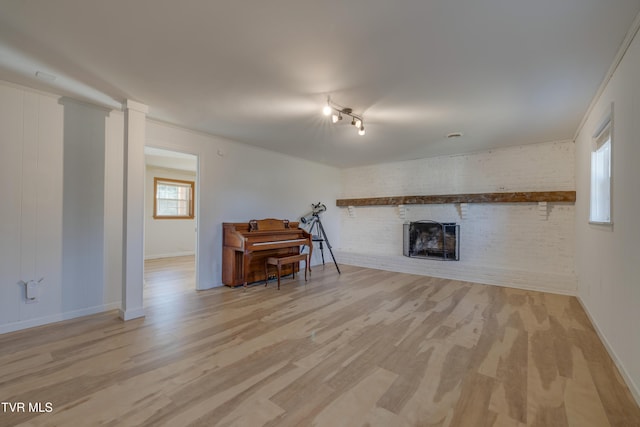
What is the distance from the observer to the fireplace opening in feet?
17.3

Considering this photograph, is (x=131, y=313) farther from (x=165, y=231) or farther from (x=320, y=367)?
(x=165, y=231)

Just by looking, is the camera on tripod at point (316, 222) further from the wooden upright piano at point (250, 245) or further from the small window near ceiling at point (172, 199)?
the small window near ceiling at point (172, 199)

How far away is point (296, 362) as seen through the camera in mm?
2121

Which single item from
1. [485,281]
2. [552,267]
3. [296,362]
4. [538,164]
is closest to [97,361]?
[296,362]

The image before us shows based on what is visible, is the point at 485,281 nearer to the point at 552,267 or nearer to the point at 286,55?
the point at 552,267

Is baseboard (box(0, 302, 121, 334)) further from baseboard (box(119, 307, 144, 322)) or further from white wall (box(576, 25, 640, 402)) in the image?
white wall (box(576, 25, 640, 402))

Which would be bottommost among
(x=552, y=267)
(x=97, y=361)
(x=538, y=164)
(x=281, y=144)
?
(x=97, y=361)

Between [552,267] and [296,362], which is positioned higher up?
[552,267]

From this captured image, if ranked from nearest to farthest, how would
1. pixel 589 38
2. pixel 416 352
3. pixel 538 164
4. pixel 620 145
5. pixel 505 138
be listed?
1. pixel 589 38
2. pixel 620 145
3. pixel 416 352
4. pixel 505 138
5. pixel 538 164

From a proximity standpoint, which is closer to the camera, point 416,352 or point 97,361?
point 97,361

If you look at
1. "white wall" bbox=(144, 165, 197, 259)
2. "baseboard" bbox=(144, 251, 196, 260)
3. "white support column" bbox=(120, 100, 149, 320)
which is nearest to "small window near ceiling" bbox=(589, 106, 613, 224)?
"white support column" bbox=(120, 100, 149, 320)

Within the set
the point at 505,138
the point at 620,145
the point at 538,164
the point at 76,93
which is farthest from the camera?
the point at 538,164

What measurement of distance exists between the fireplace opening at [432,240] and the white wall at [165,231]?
5112 millimetres

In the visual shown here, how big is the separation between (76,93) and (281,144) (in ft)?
8.70
